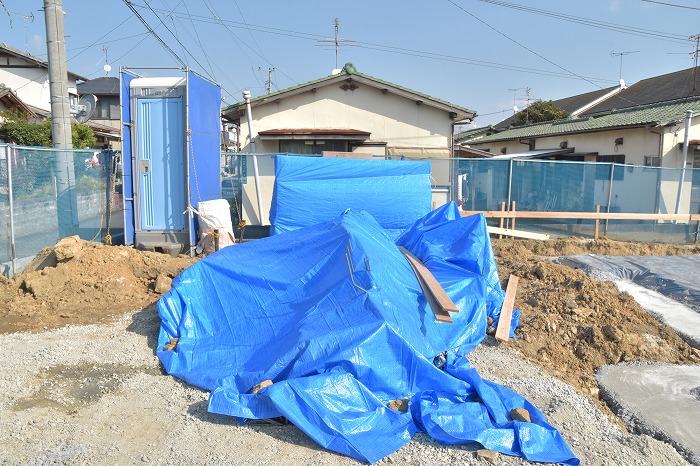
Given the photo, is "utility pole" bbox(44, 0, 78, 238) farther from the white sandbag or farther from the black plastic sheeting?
the black plastic sheeting

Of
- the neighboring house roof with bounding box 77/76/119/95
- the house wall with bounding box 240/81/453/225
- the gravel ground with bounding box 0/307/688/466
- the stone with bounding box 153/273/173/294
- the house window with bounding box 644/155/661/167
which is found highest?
the neighboring house roof with bounding box 77/76/119/95

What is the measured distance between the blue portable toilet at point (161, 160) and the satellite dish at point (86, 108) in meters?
2.71

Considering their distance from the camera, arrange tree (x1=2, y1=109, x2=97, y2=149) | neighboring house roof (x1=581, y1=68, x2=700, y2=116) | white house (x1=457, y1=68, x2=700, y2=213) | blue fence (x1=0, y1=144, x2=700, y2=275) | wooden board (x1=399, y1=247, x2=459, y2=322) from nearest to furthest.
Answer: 1. wooden board (x1=399, y1=247, x2=459, y2=322)
2. blue fence (x1=0, y1=144, x2=700, y2=275)
3. white house (x1=457, y1=68, x2=700, y2=213)
4. tree (x1=2, y1=109, x2=97, y2=149)
5. neighboring house roof (x1=581, y1=68, x2=700, y2=116)

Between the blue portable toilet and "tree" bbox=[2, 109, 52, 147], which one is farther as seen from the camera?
"tree" bbox=[2, 109, 52, 147]

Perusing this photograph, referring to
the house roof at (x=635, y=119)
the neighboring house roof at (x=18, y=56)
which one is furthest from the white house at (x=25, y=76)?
the house roof at (x=635, y=119)

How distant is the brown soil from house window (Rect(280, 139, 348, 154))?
25.5 ft

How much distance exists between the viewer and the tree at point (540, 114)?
1206 inches

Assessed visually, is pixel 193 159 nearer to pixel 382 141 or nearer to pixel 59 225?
pixel 59 225

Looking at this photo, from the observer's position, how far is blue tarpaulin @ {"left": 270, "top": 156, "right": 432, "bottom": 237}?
8219 millimetres

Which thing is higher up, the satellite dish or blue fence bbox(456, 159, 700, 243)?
the satellite dish

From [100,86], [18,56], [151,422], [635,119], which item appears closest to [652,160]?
[635,119]

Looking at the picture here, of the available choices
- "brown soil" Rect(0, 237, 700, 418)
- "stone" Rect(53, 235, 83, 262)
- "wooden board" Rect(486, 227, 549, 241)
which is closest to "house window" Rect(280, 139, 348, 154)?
"wooden board" Rect(486, 227, 549, 241)

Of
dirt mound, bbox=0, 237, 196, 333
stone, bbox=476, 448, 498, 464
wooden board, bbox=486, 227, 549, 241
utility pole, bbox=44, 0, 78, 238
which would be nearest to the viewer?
stone, bbox=476, 448, 498, 464

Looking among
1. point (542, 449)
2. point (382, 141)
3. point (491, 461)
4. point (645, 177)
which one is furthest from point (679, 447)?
point (382, 141)
